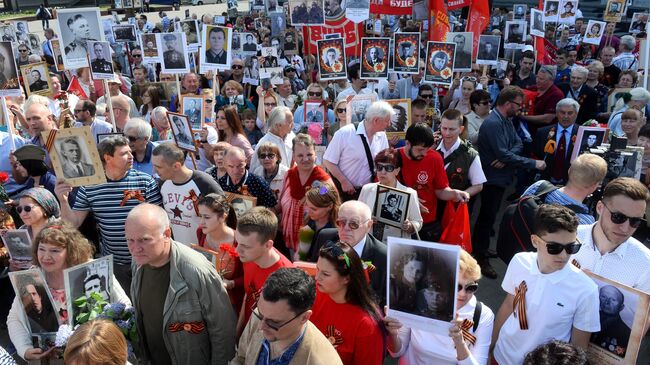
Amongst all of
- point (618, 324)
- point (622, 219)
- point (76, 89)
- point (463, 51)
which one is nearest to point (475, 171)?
point (622, 219)

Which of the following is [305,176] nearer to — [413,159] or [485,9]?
[413,159]

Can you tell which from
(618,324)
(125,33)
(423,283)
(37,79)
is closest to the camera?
(423,283)

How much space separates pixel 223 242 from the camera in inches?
155

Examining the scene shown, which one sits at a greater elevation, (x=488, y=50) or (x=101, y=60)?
(x=101, y=60)

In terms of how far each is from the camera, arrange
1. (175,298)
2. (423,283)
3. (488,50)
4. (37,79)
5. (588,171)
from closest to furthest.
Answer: (423,283) → (175,298) → (588,171) → (37,79) → (488,50)

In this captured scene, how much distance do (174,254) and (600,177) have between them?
3035 mm

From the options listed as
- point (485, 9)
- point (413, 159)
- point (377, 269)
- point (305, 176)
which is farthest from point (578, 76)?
point (377, 269)

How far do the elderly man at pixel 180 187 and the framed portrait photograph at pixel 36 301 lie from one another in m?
1.38

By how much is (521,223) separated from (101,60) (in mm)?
5928

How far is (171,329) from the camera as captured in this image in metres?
3.14

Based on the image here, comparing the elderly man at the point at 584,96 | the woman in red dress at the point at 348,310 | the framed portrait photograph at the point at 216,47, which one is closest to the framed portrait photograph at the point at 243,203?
the woman in red dress at the point at 348,310

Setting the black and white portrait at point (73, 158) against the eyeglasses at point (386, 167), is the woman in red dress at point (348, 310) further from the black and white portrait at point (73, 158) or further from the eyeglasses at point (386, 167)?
the black and white portrait at point (73, 158)

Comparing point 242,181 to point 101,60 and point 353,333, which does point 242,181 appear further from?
point 101,60

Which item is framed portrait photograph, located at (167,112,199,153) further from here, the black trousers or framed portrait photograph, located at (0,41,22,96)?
the black trousers
